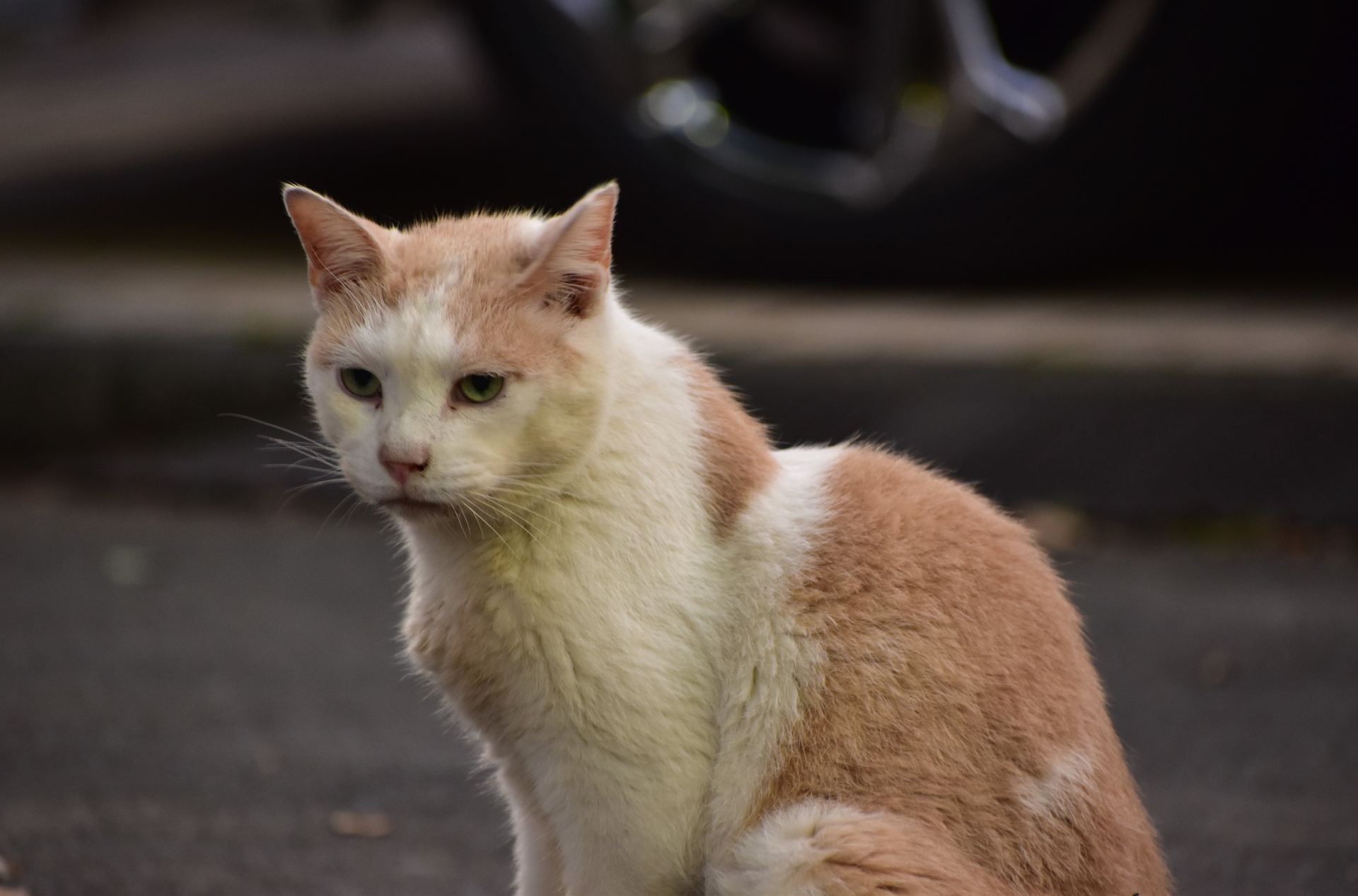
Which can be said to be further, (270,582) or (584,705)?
(270,582)

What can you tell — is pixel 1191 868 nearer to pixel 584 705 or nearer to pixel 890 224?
Result: pixel 584 705

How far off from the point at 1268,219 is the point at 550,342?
378cm

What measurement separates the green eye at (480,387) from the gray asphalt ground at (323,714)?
1016mm

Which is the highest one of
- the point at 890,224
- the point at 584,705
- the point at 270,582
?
the point at 584,705

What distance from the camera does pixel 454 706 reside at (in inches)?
76.4

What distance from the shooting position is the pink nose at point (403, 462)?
1.72 m

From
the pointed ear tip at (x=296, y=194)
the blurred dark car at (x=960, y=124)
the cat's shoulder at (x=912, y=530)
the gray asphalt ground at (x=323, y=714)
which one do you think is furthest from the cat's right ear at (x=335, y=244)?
the blurred dark car at (x=960, y=124)

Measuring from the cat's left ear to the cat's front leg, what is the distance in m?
0.65

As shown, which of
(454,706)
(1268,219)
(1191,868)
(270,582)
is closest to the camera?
(454,706)

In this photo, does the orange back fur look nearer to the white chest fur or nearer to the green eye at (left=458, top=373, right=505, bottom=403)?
the white chest fur

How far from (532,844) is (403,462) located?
2.07 feet

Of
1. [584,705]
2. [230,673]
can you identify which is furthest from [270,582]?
[584,705]

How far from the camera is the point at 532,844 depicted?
2014 mm

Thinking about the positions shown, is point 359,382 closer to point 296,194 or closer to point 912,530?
point 296,194
